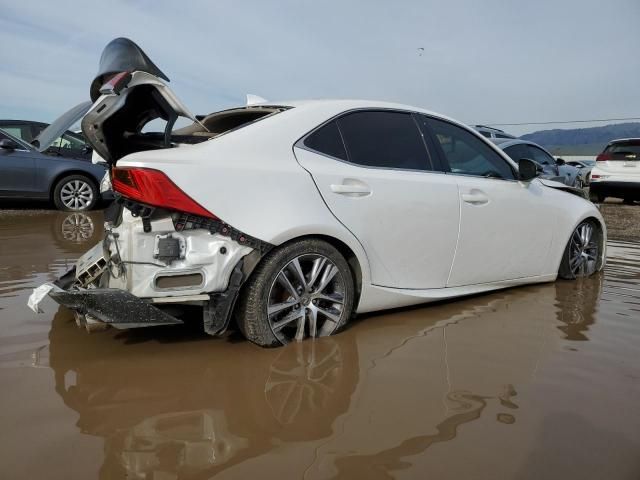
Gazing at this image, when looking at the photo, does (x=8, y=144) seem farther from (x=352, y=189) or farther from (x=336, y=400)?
(x=336, y=400)

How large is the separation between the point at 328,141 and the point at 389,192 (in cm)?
50

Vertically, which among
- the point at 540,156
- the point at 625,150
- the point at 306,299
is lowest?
→ the point at 306,299

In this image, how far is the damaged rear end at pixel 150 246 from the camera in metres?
2.54

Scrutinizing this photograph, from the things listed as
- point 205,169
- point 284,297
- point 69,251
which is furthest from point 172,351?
point 69,251

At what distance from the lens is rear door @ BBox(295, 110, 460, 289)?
3018 millimetres

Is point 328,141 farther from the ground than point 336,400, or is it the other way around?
point 328,141

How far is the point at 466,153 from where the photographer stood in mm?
3855

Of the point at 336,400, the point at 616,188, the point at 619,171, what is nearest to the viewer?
the point at 336,400

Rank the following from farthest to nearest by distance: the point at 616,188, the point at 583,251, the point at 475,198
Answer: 1. the point at 616,188
2. the point at 583,251
3. the point at 475,198

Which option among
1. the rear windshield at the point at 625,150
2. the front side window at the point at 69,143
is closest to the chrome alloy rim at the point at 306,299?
the front side window at the point at 69,143

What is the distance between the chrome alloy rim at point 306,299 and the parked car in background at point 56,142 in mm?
7334

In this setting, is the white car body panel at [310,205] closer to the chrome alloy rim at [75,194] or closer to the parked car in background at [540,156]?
the parked car in background at [540,156]

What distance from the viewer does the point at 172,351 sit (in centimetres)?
288

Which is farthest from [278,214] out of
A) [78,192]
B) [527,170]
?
[78,192]
